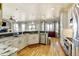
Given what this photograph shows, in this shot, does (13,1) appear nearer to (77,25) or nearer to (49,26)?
(49,26)

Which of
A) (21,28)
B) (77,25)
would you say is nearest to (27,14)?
(21,28)

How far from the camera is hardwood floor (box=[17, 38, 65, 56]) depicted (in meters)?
2.00

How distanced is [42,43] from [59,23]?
1.41 ft

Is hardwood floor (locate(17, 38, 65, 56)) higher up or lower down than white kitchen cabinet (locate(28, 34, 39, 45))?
lower down

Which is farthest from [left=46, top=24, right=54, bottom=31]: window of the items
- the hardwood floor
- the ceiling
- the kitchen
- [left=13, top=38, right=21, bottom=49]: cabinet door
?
[left=13, top=38, right=21, bottom=49]: cabinet door

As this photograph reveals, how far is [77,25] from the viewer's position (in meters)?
1.93

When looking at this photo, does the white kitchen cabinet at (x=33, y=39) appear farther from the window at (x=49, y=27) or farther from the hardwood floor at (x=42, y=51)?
the window at (x=49, y=27)

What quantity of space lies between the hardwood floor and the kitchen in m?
0.02

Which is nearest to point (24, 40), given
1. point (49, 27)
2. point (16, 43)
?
point (16, 43)

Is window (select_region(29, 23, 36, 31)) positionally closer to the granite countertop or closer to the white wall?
the white wall

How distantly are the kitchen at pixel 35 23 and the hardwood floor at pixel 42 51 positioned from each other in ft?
0.05

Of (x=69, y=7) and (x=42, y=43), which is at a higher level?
(x=69, y=7)

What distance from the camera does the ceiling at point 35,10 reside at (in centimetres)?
196

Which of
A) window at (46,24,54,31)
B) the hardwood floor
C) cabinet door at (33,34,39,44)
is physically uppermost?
window at (46,24,54,31)
